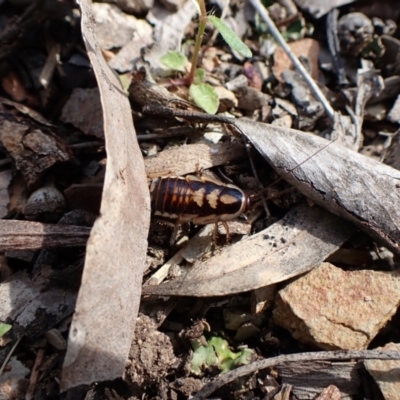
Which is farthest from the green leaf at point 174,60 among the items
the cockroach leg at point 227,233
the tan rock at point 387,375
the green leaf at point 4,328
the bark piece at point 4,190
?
the tan rock at point 387,375

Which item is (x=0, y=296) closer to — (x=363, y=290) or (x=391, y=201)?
(x=363, y=290)

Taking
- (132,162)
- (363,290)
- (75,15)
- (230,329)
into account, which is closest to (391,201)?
(363,290)

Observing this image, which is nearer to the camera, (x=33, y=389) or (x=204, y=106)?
(x=33, y=389)

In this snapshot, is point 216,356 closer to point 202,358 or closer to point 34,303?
point 202,358

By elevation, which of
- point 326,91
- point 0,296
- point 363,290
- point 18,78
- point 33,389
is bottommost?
point 33,389

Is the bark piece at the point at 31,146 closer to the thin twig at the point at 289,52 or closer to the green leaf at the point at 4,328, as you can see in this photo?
the green leaf at the point at 4,328

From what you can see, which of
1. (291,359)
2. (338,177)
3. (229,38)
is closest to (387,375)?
(291,359)
